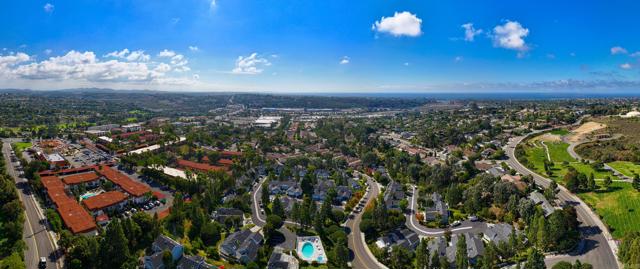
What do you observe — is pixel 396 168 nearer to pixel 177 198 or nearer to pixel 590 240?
pixel 590 240

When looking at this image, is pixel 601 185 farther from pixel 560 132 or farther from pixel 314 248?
pixel 560 132

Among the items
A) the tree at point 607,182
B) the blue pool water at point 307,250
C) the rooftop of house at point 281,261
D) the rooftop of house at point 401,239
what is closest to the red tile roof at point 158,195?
the rooftop of house at point 281,261

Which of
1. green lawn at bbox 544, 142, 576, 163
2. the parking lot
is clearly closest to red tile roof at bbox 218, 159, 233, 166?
the parking lot

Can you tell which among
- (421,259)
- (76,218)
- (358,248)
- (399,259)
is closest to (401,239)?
(358,248)

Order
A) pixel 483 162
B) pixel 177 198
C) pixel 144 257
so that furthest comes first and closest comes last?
pixel 483 162 < pixel 177 198 < pixel 144 257

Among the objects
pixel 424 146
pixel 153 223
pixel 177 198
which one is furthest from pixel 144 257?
pixel 424 146

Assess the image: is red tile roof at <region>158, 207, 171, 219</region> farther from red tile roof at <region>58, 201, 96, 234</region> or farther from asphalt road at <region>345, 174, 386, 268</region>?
asphalt road at <region>345, 174, 386, 268</region>

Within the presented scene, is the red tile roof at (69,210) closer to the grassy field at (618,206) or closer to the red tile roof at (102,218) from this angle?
the red tile roof at (102,218)
